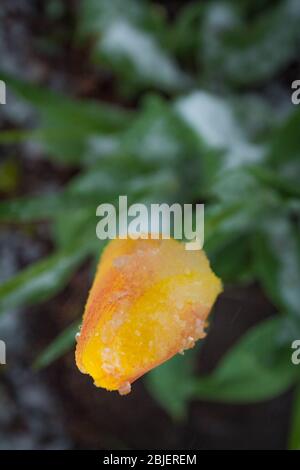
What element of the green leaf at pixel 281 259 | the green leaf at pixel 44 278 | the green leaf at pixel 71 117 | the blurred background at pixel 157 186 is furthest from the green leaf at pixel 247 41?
the green leaf at pixel 44 278

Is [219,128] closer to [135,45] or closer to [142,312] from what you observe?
[135,45]

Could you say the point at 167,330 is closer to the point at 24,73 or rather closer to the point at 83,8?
the point at 83,8

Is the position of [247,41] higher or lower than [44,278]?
higher

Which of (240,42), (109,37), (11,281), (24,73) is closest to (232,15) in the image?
(240,42)

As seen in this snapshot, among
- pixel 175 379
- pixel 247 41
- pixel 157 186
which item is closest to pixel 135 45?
pixel 247 41

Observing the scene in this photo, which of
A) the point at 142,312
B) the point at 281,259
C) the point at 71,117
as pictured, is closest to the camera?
the point at 142,312

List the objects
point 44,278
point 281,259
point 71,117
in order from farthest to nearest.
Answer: point 71,117
point 281,259
point 44,278

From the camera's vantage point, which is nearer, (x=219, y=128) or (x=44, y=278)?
(x=44, y=278)

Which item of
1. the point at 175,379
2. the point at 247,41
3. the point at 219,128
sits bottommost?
the point at 175,379
